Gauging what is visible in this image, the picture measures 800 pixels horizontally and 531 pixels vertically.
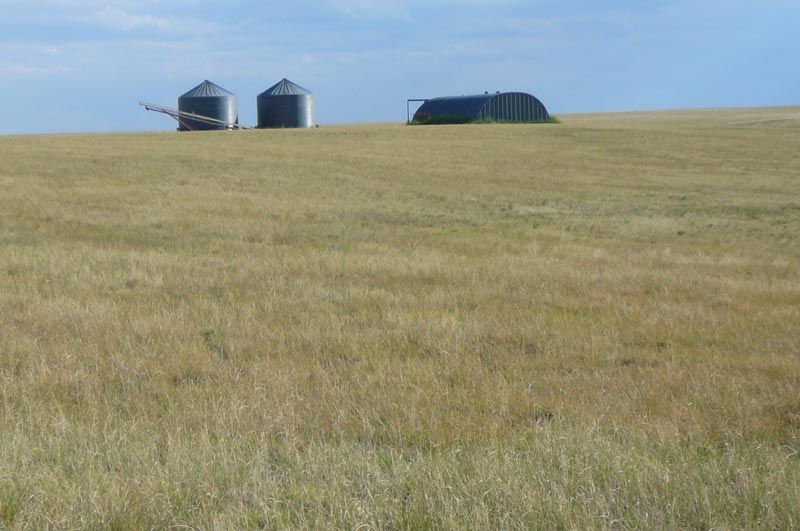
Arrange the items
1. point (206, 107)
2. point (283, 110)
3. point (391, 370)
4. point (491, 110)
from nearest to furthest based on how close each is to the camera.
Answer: point (391, 370) < point (491, 110) < point (206, 107) < point (283, 110)

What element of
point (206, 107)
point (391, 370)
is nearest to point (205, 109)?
point (206, 107)

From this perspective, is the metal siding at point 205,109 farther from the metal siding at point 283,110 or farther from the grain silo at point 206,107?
the metal siding at point 283,110

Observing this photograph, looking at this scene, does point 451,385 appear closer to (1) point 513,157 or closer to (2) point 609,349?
(2) point 609,349

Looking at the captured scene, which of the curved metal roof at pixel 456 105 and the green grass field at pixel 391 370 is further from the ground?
the curved metal roof at pixel 456 105

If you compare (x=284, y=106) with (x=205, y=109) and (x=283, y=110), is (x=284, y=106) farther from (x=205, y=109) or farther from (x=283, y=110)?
(x=205, y=109)

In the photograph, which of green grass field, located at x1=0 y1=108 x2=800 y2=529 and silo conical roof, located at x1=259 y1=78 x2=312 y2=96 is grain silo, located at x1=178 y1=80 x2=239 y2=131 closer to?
silo conical roof, located at x1=259 y1=78 x2=312 y2=96

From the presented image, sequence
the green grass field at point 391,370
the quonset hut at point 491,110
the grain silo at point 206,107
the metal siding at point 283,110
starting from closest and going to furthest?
the green grass field at point 391,370
the quonset hut at point 491,110
the grain silo at point 206,107
the metal siding at point 283,110

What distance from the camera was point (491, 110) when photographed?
85688 millimetres

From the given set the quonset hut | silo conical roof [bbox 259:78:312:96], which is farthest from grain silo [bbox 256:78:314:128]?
the quonset hut

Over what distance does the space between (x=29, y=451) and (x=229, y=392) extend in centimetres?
201

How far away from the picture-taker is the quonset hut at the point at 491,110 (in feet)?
280

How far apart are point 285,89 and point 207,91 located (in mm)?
7601

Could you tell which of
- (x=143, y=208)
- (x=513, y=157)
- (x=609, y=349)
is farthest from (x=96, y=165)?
(x=609, y=349)

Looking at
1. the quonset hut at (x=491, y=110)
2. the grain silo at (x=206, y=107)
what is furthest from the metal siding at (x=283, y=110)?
the quonset hut at (x=491, y=110)
